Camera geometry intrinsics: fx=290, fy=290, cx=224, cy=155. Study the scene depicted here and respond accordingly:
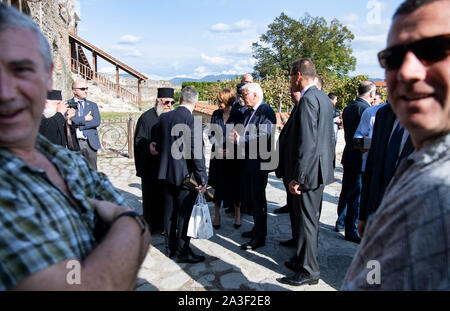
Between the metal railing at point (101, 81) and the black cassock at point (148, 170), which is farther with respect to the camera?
the metal railing at point (101, 81)

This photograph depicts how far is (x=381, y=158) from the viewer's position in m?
2.32

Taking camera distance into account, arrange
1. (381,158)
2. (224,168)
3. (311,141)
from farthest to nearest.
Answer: (224,168) < (311,141) < (381,158)

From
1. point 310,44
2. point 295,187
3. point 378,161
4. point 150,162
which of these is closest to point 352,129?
point 295,187

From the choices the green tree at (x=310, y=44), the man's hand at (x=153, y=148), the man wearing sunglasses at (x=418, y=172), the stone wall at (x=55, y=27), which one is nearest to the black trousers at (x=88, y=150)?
the man's hand at (x=153, y=148)

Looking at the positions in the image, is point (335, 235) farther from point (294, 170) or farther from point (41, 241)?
point (41, 241)

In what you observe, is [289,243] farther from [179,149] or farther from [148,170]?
[148,170]

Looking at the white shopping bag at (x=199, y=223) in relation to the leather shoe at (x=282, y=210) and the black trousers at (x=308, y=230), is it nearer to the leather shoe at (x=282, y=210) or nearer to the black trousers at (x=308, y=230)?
the black trousers at (x=308, y=230)

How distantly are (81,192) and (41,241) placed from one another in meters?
0.33

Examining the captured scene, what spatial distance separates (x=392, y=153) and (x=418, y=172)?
1530mm

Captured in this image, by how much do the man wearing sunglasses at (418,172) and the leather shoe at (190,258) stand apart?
3.02 m

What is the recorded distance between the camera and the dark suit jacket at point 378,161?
2297 millimetres

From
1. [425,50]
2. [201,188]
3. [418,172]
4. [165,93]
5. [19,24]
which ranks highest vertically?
[165,93]

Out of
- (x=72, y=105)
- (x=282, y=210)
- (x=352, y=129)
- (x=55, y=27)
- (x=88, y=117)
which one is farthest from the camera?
(x=55, y=27)

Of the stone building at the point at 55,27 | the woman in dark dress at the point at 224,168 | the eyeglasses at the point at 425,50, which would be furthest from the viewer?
the stone building at the point at 55,27
